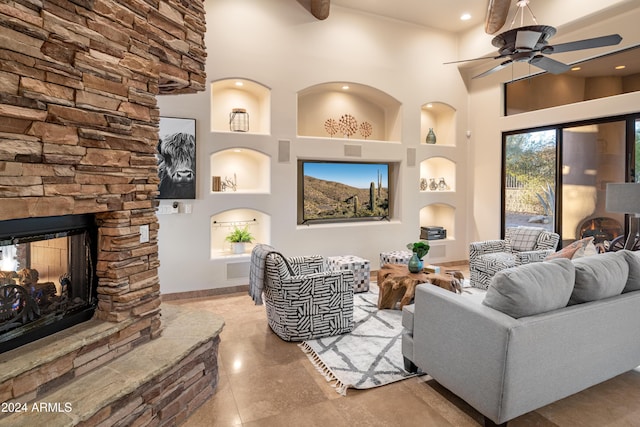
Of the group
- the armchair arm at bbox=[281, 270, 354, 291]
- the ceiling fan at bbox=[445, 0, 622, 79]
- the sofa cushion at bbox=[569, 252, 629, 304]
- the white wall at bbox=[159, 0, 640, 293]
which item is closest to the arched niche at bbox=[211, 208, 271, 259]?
the white wall at bbox=[159, 0, 640, 293]

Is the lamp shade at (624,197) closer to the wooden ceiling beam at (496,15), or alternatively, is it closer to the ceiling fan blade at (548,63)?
the ceiling fan blade at (548,63)

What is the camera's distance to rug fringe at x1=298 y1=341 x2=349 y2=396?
2.67 meters

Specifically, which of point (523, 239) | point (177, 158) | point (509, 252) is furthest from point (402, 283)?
point (177, 158)

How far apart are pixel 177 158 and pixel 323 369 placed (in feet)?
10.3

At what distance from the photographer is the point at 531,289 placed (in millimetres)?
2152

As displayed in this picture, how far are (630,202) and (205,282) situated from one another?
4.55m

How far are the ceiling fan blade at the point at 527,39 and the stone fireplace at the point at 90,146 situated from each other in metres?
2.61

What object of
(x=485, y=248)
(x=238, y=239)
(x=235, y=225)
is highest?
(x=235, y=225)

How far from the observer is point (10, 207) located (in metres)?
1.71

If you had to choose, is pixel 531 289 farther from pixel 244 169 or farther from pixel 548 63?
pixel 244 169

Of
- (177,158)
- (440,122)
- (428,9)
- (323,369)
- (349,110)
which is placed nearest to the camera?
(323,369)

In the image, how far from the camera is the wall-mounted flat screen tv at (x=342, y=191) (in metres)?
5.75

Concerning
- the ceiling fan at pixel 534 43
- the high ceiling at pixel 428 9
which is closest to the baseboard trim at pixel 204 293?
the ceiling fan at pixel 534 43

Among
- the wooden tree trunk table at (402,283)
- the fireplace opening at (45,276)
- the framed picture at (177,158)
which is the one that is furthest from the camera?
the framed picture at (177,158)
